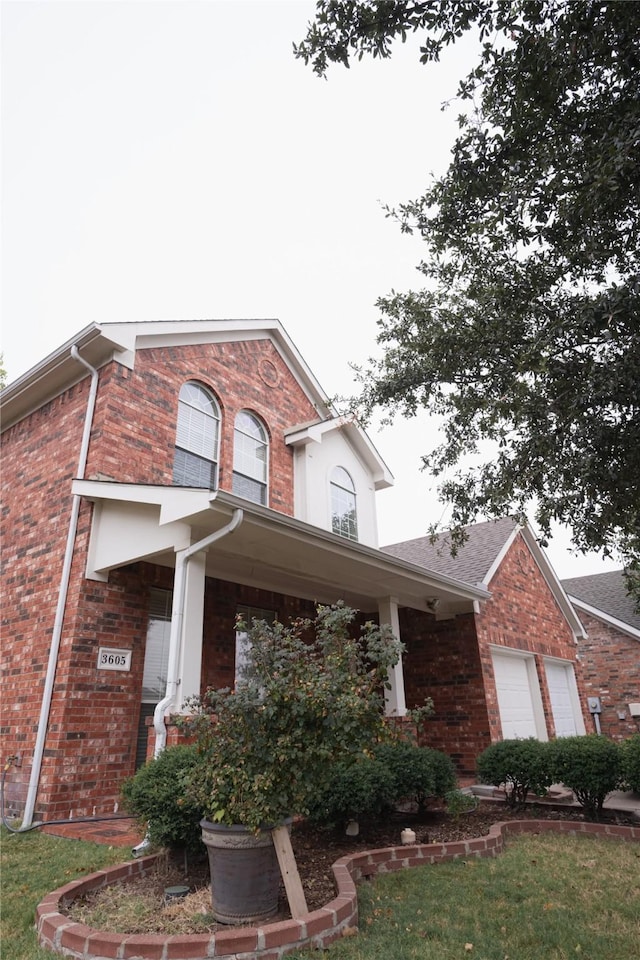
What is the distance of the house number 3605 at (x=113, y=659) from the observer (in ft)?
23.1

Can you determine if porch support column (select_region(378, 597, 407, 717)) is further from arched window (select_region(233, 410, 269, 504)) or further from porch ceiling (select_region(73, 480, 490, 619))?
arched window (select_region(233, 410, 269, 504))

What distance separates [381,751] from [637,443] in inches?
171

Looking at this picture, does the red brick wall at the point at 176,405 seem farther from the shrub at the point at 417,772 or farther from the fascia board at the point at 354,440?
the shrub at the point at 417,772

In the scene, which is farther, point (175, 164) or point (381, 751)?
point (175, 164)

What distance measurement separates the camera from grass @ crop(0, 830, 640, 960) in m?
3.29

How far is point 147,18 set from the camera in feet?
23.1

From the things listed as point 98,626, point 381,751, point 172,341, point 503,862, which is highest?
point 172,341

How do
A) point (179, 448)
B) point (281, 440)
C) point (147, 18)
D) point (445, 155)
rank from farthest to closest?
point (281, 440), point (179, 448), point (147, 18), point (445, 155)

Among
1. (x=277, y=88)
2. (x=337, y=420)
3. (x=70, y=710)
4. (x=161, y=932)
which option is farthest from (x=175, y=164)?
(x=161, y=932)

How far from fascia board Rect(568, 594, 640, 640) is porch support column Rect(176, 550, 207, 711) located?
15108 millimetres

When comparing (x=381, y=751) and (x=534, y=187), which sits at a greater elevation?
(x=534, y=187)

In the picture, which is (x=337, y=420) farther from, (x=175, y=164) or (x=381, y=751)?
(x=381, y=751)

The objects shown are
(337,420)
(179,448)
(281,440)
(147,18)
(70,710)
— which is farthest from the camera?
(337,420)

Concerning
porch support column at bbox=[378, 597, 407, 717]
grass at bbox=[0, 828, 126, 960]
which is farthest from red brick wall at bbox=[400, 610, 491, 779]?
grass at bbox=[0, 828, 126, 960]
